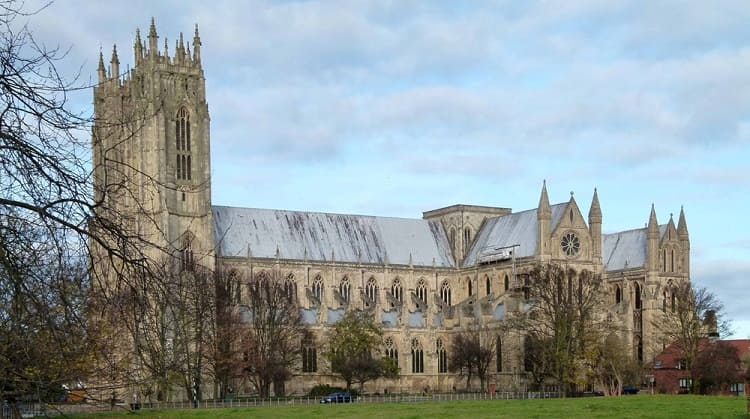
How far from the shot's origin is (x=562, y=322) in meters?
88.1

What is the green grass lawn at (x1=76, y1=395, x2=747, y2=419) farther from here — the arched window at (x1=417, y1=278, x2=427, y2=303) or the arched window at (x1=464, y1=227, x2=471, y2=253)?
the arched window at (x1=464, y1=227, x2=471, y2=253)

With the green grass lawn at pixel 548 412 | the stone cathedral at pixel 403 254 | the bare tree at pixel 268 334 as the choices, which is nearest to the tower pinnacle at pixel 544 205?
the stone cathedral at pixel 403 254

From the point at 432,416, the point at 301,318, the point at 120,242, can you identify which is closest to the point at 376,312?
the point at 301,318

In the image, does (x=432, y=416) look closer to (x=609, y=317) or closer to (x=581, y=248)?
(x=609, y=317)

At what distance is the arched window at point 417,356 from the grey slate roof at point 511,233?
12562 millimetres

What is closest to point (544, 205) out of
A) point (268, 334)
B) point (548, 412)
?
point (268, 334)

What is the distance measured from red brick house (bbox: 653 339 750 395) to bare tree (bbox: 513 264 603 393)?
6.61 metres

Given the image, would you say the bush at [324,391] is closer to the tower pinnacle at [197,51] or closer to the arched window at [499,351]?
the arched window at [499,351]

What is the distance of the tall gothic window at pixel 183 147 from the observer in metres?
98.7

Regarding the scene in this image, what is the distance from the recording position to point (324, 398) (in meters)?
81.6

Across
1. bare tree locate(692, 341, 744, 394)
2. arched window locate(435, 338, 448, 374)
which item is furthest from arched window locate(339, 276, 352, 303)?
bare tree locate(692, 341, 744, 394)

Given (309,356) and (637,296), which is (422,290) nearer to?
(309,356)

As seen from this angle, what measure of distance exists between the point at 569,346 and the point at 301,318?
24183 mm

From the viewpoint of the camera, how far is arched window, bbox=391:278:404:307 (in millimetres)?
112812
